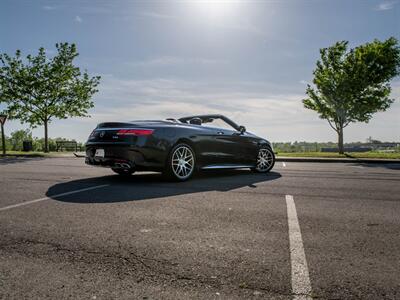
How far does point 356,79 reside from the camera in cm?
2358

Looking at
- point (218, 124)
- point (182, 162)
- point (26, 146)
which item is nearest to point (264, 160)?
point (218, 124)

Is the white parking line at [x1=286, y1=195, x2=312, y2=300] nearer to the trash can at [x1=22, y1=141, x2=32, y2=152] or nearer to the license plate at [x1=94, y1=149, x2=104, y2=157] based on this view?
the license plate at [x1=94, y1=149, x2=104, y2=157]

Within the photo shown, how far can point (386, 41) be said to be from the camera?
24516 millimetres

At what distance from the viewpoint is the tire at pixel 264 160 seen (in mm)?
8869

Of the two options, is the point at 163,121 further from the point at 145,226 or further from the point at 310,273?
the point at 310,273

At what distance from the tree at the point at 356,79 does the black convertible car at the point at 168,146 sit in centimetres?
1870

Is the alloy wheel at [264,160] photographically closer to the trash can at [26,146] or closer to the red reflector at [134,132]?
the red reflector at [134,132]

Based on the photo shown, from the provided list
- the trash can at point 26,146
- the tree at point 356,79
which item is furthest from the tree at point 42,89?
the tree at point 356,79

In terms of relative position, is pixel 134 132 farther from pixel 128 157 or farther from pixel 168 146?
pixel 168 146

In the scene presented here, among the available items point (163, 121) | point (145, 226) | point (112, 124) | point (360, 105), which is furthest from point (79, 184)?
point (360, 105)

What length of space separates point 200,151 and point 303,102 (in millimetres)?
22571

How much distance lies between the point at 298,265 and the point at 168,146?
4.41 metres

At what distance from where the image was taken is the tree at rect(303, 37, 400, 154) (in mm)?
23531

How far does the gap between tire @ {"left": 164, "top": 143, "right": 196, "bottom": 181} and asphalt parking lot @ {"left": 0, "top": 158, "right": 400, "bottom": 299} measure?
1532mm
